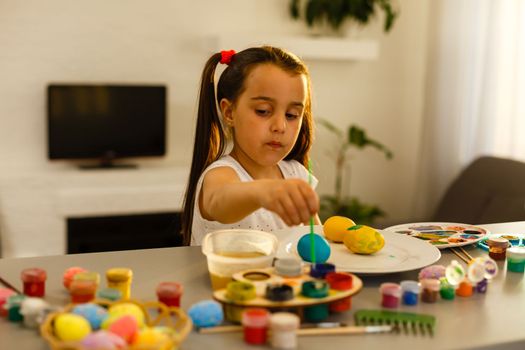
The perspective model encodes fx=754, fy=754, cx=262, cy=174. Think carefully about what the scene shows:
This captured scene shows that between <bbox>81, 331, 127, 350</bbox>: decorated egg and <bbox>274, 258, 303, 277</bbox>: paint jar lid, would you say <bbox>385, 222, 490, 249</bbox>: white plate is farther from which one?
<bbox>81, 331, 127, 350</bbox>: decorated egg

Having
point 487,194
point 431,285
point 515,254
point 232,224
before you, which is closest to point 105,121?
point 487,194

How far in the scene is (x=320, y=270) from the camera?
108 centimetres

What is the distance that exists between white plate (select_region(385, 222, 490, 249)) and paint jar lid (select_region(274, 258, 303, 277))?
1.38 feet

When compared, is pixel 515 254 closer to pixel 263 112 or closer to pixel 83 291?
pixel 263 112

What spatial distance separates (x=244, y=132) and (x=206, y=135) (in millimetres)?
167

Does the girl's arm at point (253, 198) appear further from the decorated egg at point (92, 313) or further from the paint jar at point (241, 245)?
the decorated egg at point (92, 313)

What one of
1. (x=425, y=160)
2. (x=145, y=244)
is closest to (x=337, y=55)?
(x=425, y=160)

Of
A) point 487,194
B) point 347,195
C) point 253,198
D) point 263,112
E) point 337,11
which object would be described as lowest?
point 347,195

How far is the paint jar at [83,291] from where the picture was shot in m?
1.01

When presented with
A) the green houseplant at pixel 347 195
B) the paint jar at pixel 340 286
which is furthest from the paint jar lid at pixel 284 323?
the green houseplant at pixel 347 195

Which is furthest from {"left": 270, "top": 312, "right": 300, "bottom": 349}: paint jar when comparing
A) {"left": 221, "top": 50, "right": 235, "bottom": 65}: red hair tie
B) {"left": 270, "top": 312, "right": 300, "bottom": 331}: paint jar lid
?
{"left": 221, "top": 50, "right": 235, "bottom": 65}: red hair tie

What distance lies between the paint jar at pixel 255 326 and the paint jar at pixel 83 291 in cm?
23

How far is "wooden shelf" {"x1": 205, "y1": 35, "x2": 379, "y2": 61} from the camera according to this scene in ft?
13.0

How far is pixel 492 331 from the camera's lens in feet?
3.24
